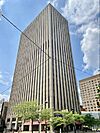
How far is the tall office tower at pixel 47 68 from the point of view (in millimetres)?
62625

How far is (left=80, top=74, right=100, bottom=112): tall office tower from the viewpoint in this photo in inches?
5285

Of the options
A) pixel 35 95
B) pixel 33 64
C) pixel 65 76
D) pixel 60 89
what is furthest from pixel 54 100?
pixel 33 64

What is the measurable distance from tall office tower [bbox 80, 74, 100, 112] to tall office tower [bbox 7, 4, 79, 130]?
64127 mm

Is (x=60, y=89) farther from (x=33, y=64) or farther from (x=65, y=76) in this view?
(x=33, y=64)

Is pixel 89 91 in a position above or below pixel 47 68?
above

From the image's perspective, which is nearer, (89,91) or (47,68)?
(47,68)

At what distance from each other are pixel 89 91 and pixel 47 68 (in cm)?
8658

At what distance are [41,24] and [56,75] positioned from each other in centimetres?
3390

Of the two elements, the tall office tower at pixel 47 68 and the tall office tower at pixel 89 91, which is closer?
the tall office tower at pixel 47 68

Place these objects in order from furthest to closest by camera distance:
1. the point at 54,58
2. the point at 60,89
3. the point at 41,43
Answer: the point at 41,43 → the point at 54,58 → the point at 60,89

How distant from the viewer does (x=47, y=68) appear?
6619cm

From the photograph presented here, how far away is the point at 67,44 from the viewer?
85375 mm

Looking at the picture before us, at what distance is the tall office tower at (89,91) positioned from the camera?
134 m

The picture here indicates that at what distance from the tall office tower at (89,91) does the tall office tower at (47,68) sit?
6413 centimetres
